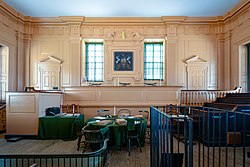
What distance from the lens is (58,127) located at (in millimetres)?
6832

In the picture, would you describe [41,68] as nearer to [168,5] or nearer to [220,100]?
[168,5]

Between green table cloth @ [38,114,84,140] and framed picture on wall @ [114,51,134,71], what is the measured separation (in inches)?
188

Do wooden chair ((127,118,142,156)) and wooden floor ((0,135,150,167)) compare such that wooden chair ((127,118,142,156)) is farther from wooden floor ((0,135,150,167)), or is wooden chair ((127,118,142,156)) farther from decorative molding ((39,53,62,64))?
decorative molding ((39,53,62,64))

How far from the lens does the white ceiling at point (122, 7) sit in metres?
9.34

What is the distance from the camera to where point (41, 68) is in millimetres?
11125

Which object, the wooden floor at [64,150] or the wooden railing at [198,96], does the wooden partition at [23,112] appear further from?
the wooden railing at [198,96]

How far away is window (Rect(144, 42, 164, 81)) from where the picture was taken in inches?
448

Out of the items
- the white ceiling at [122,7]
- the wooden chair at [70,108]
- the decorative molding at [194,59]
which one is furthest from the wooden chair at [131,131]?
the decorative molding at [194,59]

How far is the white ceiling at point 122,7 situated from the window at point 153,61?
151 cm

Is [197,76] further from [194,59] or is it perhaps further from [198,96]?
[198,96]

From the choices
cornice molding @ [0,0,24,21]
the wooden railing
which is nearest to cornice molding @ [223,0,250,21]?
the wooden railing

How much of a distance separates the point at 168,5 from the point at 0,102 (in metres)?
7.68

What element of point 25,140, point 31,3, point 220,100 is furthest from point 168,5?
point 25,140

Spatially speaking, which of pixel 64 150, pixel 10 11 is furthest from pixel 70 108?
pixel 10 11
